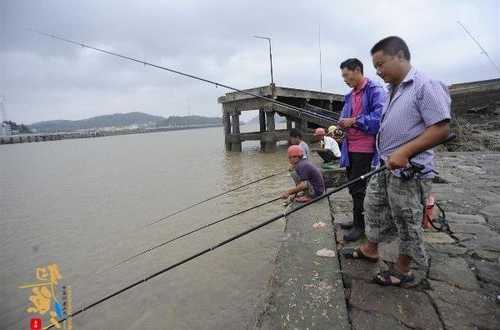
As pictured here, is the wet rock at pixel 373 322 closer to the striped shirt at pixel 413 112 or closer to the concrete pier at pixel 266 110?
the striped shirt at pixel 413 112

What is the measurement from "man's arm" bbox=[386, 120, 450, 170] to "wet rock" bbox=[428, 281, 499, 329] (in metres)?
1.07

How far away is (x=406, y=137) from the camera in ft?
6.94

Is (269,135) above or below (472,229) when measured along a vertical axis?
above

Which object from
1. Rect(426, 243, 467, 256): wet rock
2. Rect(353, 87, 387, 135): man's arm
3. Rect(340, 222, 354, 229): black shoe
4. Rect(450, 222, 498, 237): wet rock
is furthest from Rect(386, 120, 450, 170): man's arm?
Rect(450, 222, 498, 237): wet rock

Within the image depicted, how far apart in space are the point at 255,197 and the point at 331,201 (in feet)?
8.73

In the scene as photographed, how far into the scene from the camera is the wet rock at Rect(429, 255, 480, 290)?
2.30 m

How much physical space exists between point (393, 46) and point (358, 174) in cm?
144

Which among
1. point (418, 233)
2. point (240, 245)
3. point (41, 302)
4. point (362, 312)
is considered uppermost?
point (418, 233)

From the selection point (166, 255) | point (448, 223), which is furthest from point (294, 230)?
point (166, 255)

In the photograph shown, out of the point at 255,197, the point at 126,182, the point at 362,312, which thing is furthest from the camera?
the point at 126,182

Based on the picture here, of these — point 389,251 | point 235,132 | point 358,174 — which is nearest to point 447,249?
point 389,251

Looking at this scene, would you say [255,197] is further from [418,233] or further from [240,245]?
[418,233]

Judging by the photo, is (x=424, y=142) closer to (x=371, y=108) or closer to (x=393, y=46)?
(x=393, y=46)

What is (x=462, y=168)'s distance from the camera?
6.52 m
